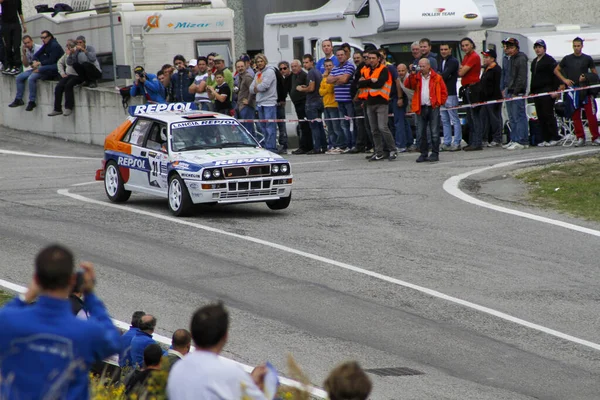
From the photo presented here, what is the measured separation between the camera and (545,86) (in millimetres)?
21906

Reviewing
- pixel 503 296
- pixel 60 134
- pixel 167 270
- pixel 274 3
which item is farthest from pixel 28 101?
pixel 503 296

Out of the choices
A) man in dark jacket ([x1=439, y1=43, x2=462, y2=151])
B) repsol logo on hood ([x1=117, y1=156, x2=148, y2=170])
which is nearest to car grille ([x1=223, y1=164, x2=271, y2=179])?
repsol logo on hood ([x1=117, y1=156, x2=148, y2=170])

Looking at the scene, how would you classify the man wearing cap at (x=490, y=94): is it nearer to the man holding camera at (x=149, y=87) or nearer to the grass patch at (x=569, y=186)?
the grass patch at (x=569, y=186)

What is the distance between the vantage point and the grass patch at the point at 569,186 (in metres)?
15.9

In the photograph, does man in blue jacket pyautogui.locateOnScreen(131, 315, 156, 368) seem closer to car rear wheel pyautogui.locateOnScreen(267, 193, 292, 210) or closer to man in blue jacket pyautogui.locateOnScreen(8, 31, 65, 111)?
car rear wheel pyautogui.locateOnScreen(267, 193, 292, 210)

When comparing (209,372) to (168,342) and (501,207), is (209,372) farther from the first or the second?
(501,207)

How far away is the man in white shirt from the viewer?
A: 4.66 metres

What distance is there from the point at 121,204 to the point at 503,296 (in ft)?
24.5

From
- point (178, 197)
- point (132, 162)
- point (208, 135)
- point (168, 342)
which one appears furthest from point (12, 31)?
point (168, 342)

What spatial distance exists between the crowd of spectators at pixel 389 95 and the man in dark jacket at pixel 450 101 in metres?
0.02

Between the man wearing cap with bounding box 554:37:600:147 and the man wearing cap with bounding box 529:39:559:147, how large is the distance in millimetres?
199

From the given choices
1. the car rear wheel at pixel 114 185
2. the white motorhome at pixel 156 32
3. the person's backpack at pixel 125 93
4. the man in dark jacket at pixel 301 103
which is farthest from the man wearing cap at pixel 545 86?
the person's backpack at pixel 125 93

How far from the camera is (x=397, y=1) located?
24688 millimetres

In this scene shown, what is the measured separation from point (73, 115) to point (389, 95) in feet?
37.0
